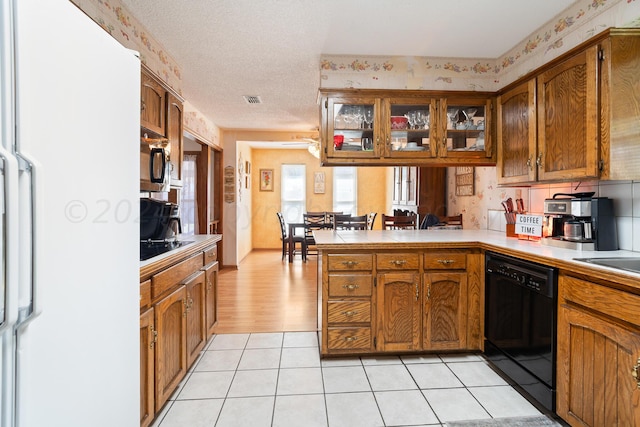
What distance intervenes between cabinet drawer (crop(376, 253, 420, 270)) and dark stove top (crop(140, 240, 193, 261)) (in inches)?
53.4

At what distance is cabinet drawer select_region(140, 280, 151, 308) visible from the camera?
4.74 ft

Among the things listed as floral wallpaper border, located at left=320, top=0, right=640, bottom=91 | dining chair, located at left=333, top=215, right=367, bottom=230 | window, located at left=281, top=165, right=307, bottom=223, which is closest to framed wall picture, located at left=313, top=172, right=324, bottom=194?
window, located at left=281, top=165, right=307, bottom=223

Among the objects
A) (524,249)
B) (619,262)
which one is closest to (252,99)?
(524,249)

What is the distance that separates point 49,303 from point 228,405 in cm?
140

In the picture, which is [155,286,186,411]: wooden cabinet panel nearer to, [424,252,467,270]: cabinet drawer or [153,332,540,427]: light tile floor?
[153,332,540,427]: light tile floor

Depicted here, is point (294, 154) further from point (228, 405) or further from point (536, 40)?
point (228, 405)

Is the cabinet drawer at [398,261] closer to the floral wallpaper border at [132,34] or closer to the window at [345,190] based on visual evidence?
the floral wallpaper border at [132,34]

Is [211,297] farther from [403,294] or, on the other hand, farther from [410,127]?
[410,127]

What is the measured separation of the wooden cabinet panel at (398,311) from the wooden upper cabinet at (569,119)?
1152 mm

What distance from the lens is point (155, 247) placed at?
6.43 ft

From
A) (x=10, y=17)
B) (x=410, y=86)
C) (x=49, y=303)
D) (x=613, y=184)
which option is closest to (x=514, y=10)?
(x=410, y=86)

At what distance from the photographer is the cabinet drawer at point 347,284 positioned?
2.30 meters

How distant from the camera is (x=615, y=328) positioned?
4.40 feet

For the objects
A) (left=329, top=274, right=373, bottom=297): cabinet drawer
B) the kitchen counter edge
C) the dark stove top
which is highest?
the dark stove top
